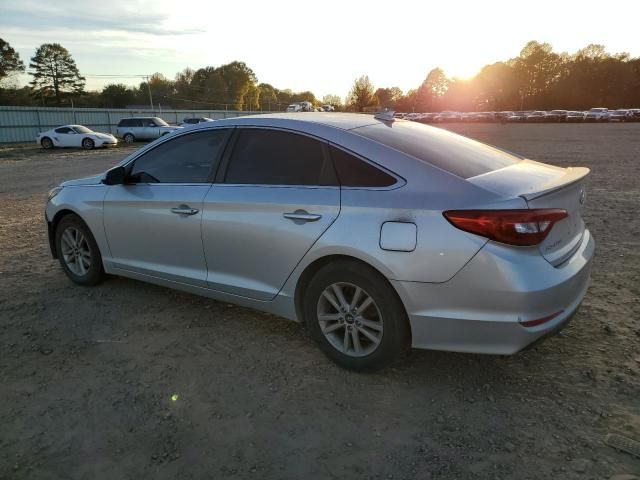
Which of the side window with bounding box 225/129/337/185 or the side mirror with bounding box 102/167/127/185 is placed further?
the side mirror with bounding box 102/167/127/185

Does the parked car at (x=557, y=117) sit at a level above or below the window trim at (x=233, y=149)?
above

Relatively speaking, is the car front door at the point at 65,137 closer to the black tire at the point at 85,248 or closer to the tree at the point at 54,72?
the black tire at the point at 85,248

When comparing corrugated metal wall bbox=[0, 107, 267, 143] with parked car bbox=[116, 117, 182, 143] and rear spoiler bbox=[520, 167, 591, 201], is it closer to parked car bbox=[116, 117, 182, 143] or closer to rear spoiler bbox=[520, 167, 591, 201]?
parked car bbox=[116, 117, 182, 143]

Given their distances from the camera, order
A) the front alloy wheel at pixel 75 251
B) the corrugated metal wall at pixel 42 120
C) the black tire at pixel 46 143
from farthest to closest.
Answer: the corrugated metal wall at pixel 42 120
the black tire at pixel 46 143
the front alloy wheel at pixel 75 251

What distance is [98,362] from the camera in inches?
139

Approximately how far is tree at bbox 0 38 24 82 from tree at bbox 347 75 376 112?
171ft

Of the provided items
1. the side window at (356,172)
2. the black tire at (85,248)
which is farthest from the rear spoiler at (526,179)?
the black tire at (85,248)

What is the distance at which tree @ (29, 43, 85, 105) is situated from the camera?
81.2m

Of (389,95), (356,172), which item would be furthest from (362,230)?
(389,95)

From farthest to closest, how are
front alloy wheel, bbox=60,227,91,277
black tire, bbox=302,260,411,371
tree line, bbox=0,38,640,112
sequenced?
tree line, bbox=0,38,640,112 < front alloy wheel, bbox=60,227,91,277 < black tire, bbox=302,260,411,371

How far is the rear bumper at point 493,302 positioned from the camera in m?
2.69

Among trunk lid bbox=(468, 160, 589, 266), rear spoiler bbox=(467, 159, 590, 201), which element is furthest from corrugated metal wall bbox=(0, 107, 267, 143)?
trunk lid bbox=(468, 160, 589, 266)

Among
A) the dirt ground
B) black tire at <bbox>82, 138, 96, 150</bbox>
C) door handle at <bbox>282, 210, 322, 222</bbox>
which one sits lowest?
the dirt ground

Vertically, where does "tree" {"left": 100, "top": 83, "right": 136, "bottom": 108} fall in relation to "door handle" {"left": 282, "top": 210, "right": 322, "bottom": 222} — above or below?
above
